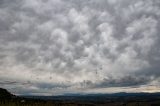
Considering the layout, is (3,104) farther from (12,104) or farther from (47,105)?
(47,105)

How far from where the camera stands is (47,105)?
4022cm

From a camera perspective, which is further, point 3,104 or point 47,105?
point 47,105

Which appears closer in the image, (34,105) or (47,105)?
(34,105)

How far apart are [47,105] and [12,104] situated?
6.29m

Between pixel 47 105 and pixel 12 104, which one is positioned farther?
pixel 47 105

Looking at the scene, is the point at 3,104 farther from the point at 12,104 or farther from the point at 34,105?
the point at 34,105

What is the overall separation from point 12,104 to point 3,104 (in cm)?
113

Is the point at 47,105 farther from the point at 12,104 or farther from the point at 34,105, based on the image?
the point at 12,104

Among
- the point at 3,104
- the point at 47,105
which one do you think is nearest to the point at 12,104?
the point at 3,104

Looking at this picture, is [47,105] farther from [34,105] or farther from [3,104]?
[3,104]

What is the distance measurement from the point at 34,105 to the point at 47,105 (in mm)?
3520

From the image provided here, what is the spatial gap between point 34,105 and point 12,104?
10.0 ft

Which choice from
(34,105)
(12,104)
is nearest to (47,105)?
(34,105)

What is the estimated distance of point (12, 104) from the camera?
3541 centimetres
